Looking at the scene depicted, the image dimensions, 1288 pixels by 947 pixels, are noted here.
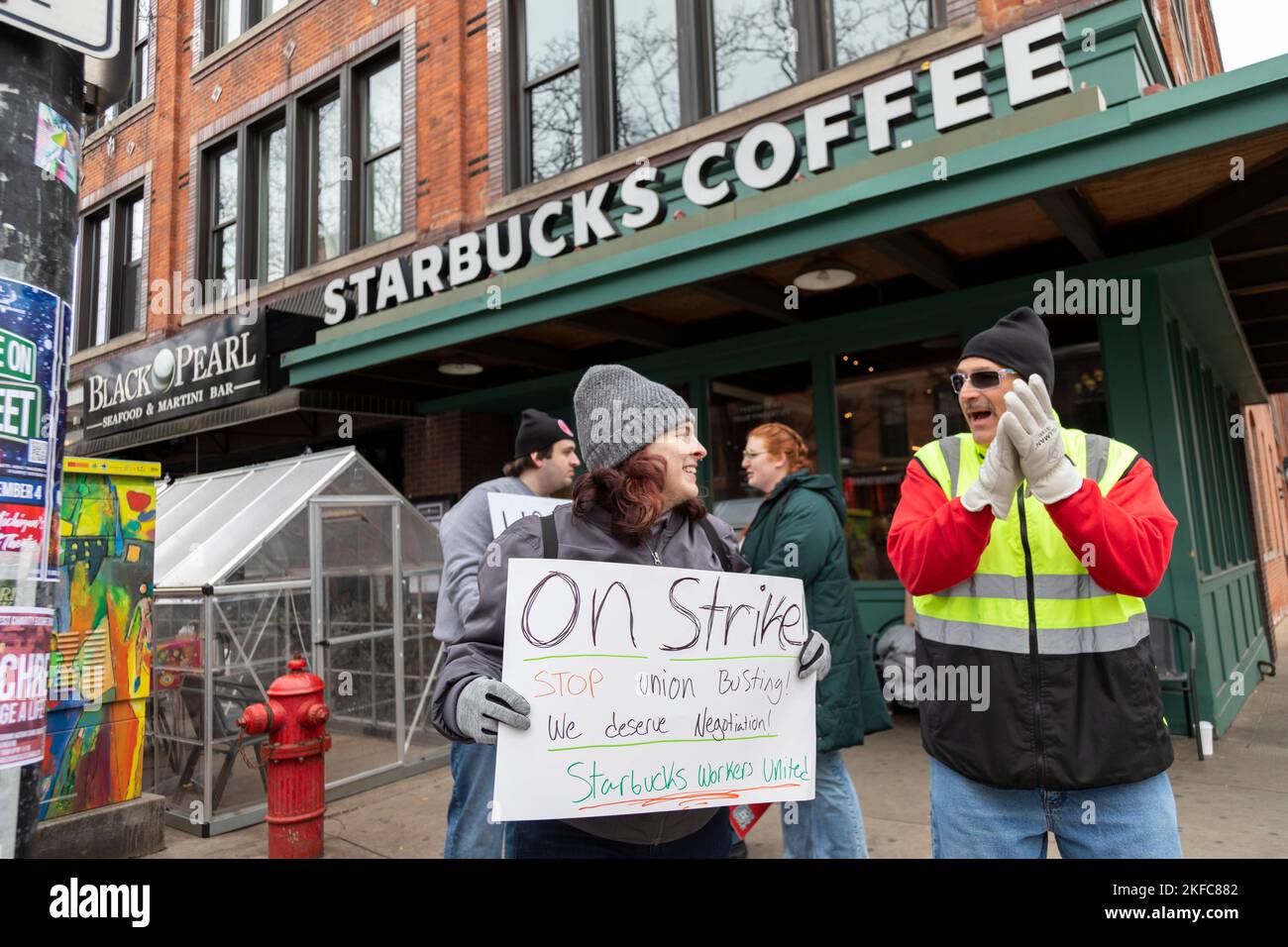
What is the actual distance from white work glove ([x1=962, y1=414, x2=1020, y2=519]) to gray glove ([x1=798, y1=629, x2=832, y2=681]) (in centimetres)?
54

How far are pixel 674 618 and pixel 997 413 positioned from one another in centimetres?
101

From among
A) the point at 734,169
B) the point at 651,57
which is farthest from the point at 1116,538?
the point at 651,57

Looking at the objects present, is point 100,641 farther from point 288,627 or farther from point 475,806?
point 475,806

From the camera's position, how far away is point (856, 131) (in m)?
6.59

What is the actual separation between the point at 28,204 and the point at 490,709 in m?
1.58

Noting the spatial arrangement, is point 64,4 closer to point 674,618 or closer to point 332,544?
point 674,618

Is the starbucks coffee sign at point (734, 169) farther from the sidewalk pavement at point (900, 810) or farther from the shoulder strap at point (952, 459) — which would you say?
the sidewalk pavement at point (900, 810)

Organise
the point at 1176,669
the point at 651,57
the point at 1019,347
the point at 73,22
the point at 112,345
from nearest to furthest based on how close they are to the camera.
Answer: the point at 73,22 → the point at 1019,347 → the point at 1176,669 → the point at 651,57 → the point at 112,345

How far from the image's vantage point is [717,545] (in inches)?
88.3

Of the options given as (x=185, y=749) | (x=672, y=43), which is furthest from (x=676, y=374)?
(x=185, y=749)

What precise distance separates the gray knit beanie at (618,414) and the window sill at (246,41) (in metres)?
12.0

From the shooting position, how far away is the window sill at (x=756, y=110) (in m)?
6.41

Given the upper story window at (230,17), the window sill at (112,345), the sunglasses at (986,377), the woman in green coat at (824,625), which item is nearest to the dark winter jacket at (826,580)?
the woman in green coat at (824,625)

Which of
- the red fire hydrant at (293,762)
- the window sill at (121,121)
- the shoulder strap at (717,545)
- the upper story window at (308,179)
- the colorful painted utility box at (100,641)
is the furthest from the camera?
the window sill at (121,121)
